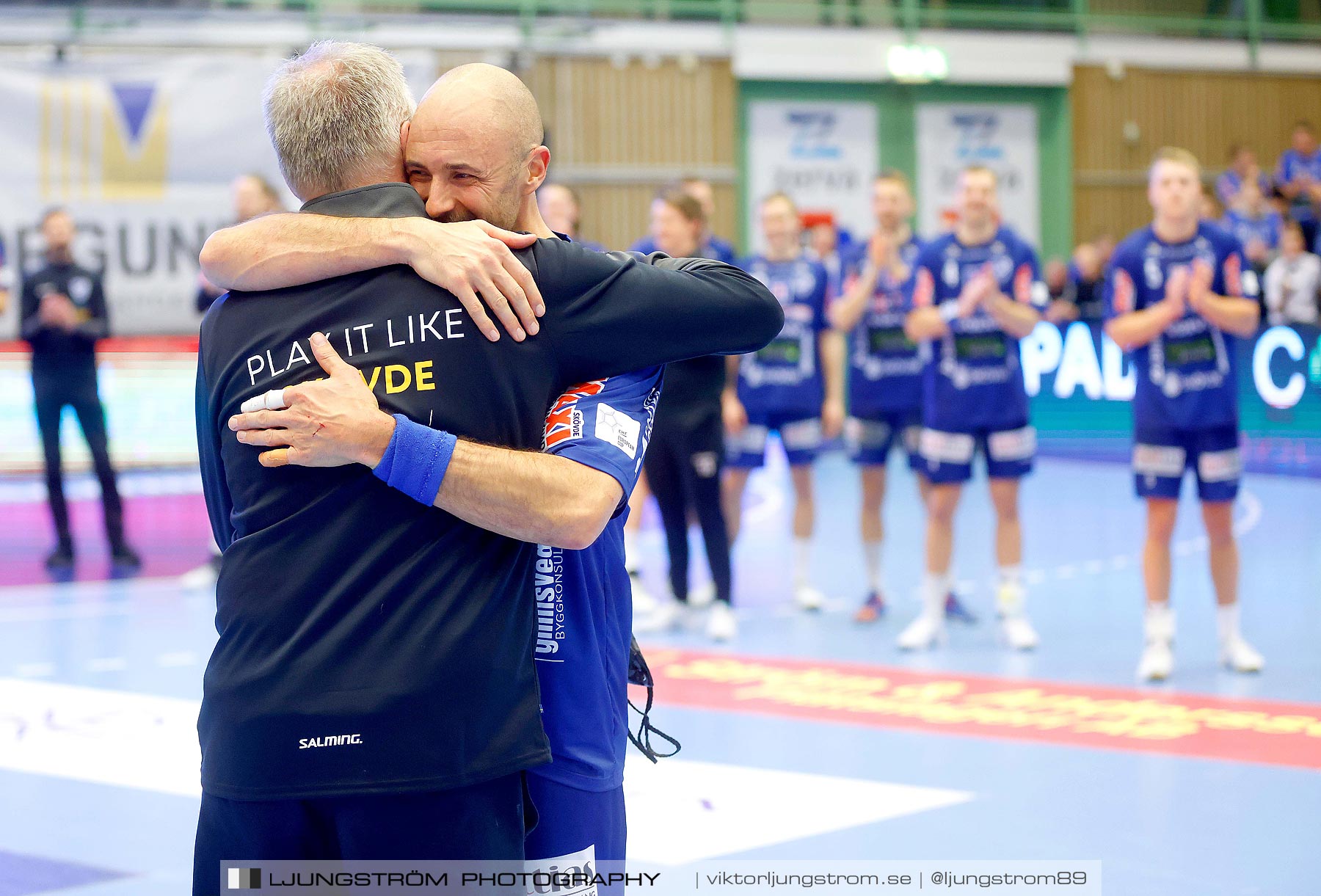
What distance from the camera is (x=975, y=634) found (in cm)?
704

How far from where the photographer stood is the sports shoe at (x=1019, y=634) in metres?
6.62

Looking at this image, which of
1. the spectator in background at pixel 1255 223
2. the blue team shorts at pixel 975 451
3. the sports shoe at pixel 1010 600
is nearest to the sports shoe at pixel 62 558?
the blue team shorts at pixel 975 451

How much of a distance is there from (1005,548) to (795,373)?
5.00 ft

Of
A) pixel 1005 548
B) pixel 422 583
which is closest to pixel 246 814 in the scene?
pixel 422 583

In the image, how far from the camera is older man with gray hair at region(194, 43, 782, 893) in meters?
1.83

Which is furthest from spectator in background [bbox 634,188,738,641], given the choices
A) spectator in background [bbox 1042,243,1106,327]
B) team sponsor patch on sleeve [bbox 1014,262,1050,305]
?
spectator in background [bbox 1042,243,1106,327]

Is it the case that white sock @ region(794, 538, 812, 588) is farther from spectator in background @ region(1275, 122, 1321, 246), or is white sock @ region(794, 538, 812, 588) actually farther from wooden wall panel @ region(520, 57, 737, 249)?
wooden wall panel @ region(520, 57, 737, 249)

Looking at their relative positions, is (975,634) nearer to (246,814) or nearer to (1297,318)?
(246,814)

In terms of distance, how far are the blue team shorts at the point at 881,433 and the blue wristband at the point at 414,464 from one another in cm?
596

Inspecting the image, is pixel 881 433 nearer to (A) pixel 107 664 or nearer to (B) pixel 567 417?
(A) pixel 107 664

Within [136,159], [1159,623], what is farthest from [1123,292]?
[136,159]

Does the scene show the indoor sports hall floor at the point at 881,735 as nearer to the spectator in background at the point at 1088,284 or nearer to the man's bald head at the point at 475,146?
the man's bald head at the point at 475,146

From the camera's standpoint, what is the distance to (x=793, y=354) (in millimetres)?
7633

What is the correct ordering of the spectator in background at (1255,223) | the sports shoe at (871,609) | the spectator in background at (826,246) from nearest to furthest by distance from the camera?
the sports shoe at (871,609), the spectator in background at (826,246), the spectator in background at (1255,223)
